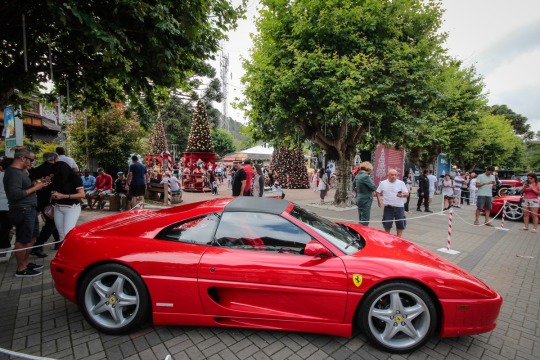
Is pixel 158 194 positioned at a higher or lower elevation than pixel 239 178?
lower

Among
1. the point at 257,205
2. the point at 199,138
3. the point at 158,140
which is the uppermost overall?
the point at 158,140

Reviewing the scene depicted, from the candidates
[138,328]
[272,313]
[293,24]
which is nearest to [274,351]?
[272,313]

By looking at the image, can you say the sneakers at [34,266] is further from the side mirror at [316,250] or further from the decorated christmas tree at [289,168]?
the decorated christmas tree at [289,168]

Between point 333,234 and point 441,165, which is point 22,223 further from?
point 441,165

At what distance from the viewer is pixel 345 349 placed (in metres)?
2.71

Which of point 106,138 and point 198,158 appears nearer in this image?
point 106,138

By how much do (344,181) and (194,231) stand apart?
424 inches

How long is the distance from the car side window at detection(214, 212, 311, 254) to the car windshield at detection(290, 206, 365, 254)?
190 millimetres

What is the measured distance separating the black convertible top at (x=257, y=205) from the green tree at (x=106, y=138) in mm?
11297

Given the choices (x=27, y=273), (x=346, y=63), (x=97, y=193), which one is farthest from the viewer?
(x=97, y=193)

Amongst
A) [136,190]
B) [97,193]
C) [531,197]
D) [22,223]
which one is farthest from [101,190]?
[531,197]

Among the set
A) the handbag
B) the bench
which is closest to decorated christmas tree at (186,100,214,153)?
the bench

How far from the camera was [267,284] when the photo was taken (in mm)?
2660

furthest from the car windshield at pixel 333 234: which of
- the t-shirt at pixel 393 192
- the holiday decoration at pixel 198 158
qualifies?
the holiday decoration at pixel 198 158
